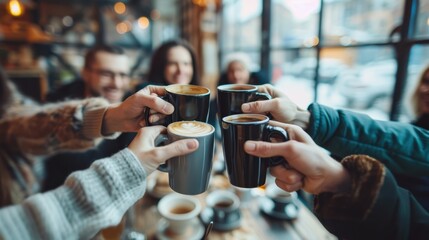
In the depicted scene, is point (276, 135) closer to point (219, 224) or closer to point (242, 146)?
point (242, 146)

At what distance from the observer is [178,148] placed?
482mm

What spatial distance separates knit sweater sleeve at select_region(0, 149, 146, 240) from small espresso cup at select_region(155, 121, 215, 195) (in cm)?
7

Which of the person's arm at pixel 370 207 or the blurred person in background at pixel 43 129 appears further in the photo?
the blurred person in background at pixel 43 129

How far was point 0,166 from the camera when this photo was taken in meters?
1.01

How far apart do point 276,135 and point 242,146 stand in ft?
0.23

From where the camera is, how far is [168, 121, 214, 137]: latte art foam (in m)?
0.50

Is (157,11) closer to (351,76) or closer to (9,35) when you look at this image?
(9,35)

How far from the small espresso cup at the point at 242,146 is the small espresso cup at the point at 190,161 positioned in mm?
37

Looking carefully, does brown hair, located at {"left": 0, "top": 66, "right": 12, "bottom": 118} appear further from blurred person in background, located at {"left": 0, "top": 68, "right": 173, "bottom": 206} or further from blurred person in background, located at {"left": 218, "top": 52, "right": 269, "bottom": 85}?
blurred person in background, located at {"left": 218, "top": 52, "right": 269, "bottom": 85}

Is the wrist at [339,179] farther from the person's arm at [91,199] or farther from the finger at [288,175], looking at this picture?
the person's arm at [91,199]

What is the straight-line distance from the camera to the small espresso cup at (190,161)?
50 cm

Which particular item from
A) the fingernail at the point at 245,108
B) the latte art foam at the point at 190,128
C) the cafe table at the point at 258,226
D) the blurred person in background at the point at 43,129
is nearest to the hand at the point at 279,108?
the fingernail at the point at 245,108

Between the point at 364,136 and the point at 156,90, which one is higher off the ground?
the point at 156,90

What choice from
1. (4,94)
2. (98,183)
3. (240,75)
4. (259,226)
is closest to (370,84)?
(240,75)
